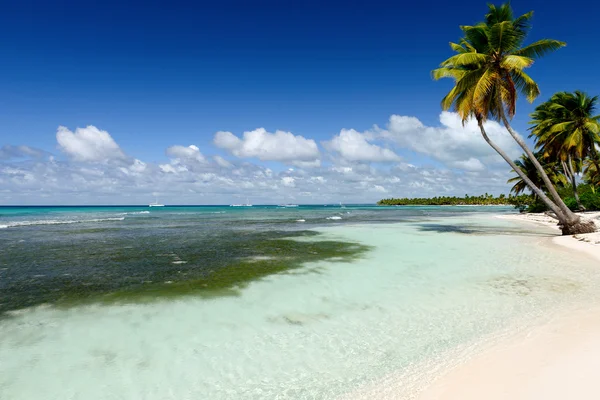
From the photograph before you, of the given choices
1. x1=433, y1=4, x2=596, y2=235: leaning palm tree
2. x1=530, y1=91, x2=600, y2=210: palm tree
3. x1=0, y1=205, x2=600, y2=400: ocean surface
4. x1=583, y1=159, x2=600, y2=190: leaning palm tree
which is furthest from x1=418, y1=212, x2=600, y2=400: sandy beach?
x1=583, y1=159, x2=600, y2=190: leaning palm tree

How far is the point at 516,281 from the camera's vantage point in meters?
10.0

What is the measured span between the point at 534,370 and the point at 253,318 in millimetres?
4939

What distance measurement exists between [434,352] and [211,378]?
137 inches

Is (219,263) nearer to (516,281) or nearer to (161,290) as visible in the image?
(161,290)

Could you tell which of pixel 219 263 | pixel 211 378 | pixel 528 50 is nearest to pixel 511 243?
pixel 528 50

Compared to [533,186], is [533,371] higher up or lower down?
lower down

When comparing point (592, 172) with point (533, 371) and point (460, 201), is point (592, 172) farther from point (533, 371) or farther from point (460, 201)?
point (460, 201)

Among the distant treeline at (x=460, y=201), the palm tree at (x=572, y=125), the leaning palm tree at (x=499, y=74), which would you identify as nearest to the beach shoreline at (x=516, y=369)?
the leaning palm tree at (x=499, y=74)

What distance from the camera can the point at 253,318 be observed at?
7.17m

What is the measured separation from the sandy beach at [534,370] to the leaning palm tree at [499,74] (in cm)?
1683

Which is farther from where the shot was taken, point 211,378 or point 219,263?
point 219,263

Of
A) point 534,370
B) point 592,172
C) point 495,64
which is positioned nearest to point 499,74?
point 495,64

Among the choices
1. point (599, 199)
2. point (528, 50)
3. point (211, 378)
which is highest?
point (528, 50)

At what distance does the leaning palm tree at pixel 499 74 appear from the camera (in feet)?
64.8
